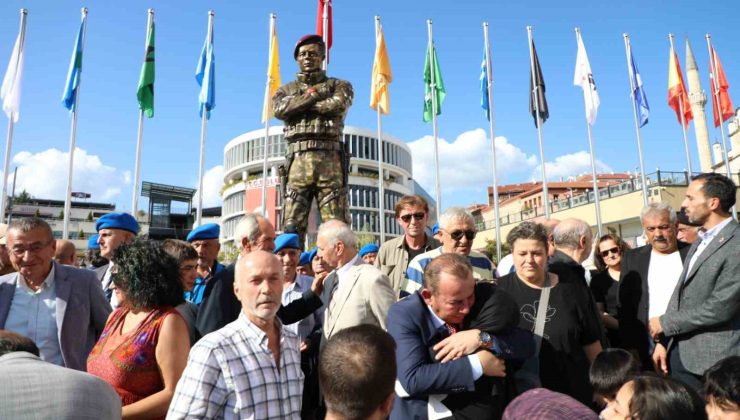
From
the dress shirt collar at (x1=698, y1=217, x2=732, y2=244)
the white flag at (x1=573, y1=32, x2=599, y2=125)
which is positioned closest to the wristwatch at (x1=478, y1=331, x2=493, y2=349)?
the dress shirt collar at (x1=698, y1=217, x2=732, y2=244)

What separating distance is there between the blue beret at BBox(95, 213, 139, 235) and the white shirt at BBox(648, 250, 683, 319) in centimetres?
420

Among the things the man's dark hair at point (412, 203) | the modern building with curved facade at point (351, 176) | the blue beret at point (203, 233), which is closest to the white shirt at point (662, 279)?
the man's dark hair at point (412, 203)

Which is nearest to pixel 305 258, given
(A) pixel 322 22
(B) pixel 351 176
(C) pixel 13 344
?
(C) pixel 13 344

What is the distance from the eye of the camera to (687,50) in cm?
3569

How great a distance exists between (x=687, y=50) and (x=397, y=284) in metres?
40.4

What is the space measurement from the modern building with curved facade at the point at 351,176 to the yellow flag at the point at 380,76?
39.0 meters

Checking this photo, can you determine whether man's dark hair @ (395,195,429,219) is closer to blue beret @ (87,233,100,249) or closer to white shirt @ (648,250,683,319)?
white shirt @ (648,250,683,319)

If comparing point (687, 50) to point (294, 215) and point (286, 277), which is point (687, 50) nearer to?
point (294, 215)

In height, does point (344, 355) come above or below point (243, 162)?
below

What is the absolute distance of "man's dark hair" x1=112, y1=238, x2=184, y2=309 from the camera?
7.94 ft

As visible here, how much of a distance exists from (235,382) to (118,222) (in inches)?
106

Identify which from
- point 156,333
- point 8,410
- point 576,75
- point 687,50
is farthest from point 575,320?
point 687,50

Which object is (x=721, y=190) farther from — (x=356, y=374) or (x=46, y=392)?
(x=46, y=392)

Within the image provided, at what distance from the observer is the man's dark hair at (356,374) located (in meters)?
1.57
